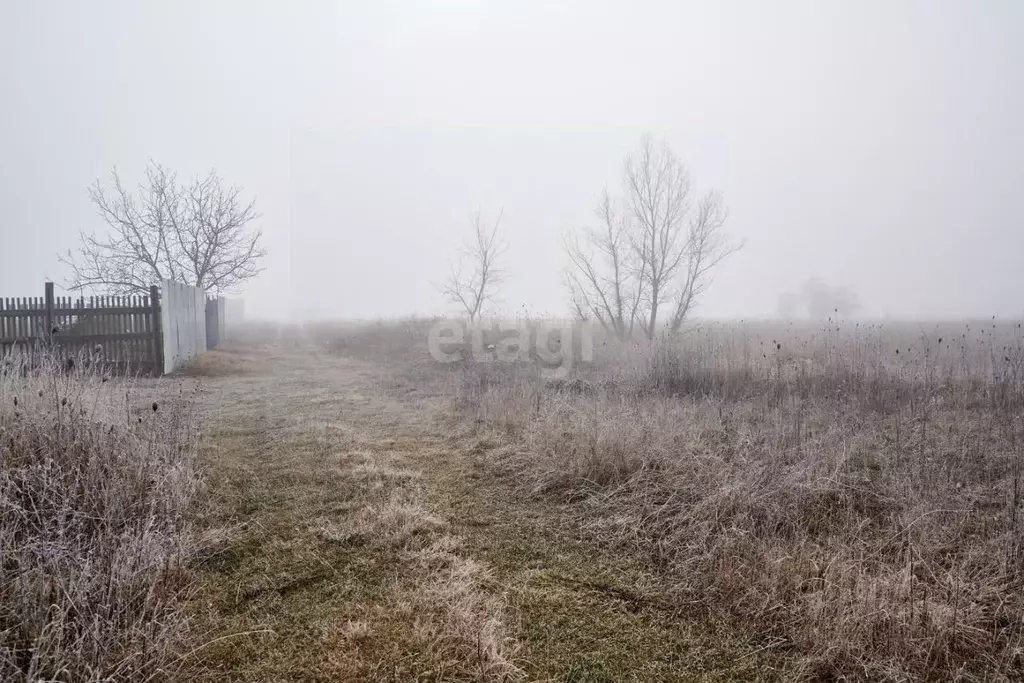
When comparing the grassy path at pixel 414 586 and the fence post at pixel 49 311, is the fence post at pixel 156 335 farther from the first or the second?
the grassy path at pixel 414 586

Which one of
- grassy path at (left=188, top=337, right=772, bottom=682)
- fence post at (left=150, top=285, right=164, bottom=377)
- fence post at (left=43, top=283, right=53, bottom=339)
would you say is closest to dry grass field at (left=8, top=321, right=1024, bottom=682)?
grassy path at (left=188, top=337, right=772, bottom=682)

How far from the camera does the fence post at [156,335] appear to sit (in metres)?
10.5

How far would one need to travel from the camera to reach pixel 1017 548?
8.91ft

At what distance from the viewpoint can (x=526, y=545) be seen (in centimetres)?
306

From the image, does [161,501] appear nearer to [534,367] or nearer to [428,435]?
[428,435]

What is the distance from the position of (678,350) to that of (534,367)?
2667mm

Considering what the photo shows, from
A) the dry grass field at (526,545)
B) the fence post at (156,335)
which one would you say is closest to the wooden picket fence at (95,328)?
the fence post at (156,335)

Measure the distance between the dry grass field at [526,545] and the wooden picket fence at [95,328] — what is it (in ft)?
19.3

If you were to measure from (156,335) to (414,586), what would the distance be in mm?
10615

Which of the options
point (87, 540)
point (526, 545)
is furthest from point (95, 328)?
point (526, 545)

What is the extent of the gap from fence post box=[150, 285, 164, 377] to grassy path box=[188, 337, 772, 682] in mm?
7347

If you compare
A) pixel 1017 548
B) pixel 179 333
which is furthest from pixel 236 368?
pixel 1017 548

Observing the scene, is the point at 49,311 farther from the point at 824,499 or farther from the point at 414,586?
the point at 824,499

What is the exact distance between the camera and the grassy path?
203 centimetres
